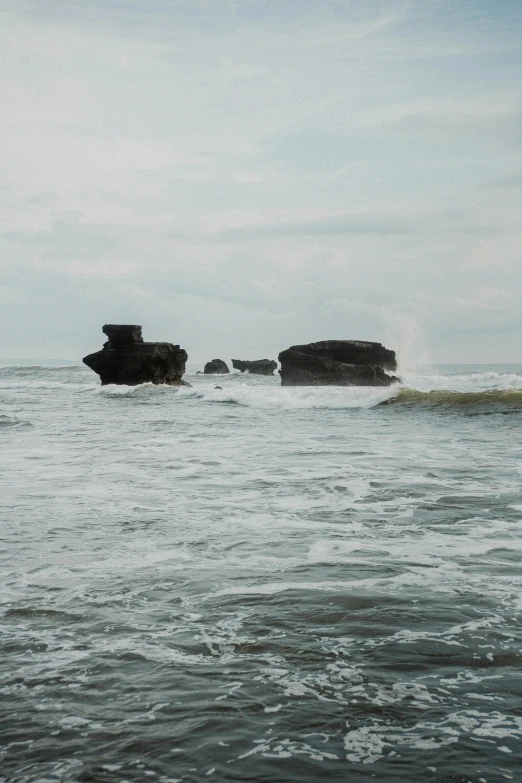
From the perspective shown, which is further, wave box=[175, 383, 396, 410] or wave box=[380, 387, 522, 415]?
wave box=[175, 383, 396, 410]

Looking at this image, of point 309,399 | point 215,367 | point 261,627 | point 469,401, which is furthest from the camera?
point 215,367

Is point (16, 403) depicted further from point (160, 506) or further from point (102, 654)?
point (102, 654)

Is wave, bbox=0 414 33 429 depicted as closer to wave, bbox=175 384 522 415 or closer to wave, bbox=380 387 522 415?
wave, bbox=175 384 522 415

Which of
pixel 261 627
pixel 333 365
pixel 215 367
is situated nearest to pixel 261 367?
pixel 215 367

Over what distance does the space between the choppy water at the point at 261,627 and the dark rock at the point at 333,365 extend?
4281 centimetres

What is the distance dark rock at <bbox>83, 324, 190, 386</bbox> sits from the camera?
163 feet

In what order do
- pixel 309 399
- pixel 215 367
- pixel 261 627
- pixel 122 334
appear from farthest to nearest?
pixel 215 367, pixel 122 334, pixel 309 399, pixel 261 627

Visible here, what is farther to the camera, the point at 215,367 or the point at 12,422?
the point at 215,367

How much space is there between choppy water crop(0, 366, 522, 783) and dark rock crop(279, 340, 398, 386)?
140 ft

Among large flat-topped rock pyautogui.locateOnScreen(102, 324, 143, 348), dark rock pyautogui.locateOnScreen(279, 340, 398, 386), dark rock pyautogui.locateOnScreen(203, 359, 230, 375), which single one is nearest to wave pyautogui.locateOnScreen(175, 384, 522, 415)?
large flat-topped rock pyautogui.locateOnScreen(102, 324, 143, 348)

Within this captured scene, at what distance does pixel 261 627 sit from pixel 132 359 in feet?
155

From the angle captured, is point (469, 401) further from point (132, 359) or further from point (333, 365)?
point (132, 359)

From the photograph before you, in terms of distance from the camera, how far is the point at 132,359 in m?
50.1

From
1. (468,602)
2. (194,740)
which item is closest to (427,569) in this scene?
(468,602)
